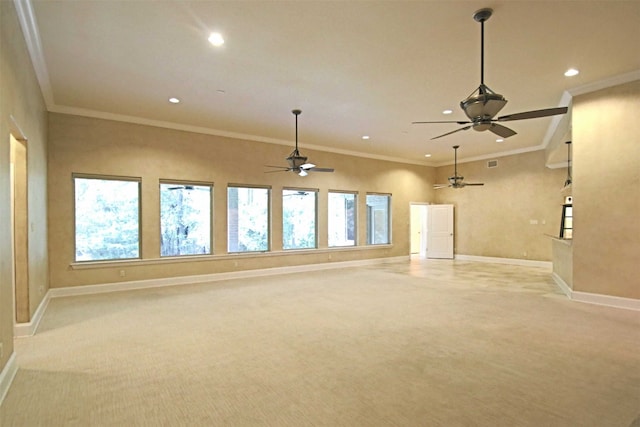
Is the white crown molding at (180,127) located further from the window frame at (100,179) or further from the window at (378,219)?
the window at (378,219)

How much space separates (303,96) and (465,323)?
419cm

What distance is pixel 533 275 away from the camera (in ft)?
27.6

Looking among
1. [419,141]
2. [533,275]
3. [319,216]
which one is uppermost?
[419,141]

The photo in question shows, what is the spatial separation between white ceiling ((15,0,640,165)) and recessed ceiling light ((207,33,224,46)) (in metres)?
0.07

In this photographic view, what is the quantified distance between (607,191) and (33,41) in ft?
25.7

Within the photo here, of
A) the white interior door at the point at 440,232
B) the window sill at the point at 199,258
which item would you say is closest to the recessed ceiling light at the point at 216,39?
the window sill at the point at 199,258

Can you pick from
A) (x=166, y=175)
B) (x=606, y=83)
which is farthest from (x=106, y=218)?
(x=606, y=83)

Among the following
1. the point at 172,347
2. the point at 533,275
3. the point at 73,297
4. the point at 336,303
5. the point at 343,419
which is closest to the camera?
the point at 343,419

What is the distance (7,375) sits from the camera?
2842mm

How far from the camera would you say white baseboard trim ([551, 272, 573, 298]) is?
19.7 ft

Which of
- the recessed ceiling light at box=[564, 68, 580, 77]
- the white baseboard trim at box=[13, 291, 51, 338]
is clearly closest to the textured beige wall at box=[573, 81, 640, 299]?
the recessed ceiling light at box=[564, 68, 580, 77]

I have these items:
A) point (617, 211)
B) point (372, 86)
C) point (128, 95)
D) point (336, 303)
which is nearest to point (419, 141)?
point (372, 86)

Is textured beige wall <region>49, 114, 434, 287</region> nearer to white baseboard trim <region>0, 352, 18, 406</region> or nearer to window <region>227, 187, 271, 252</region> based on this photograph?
window <region>227, 187, 271, 252</region>

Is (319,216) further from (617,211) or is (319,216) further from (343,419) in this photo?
(343,419)
